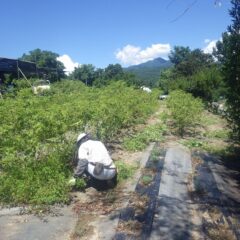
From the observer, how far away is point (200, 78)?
1155 inches

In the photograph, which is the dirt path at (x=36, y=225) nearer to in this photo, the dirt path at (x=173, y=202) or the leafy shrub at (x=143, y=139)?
the dirt path at (x=173, y=202)

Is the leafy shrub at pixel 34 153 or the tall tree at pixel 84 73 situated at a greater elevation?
the tall tree at pixel 84 73

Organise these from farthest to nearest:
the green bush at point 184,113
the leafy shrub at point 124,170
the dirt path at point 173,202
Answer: the green bush at point 184,113 < the leafy shrub at point 124,170 < the dirt path at point 173,202

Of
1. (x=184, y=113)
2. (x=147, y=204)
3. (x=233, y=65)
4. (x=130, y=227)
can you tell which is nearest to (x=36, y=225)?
(x=130, y=227)

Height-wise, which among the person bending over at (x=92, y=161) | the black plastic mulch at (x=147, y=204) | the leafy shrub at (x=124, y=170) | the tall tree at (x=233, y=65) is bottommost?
the black plastic mulch at (x=147, y=204)

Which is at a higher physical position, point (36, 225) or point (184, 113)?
point (184, 113)

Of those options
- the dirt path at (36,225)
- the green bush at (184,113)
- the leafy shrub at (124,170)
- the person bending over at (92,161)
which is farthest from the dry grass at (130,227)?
the green bush at (184,113)

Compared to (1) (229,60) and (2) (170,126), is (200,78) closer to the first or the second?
(2) (170,126)

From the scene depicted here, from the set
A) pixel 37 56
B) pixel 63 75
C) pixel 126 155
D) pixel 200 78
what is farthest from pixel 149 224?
pixel 37 56

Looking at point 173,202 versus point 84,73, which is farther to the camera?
point 84,73

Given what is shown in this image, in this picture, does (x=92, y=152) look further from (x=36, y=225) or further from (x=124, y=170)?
(x=36, y=225)

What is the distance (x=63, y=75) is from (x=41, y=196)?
217ft

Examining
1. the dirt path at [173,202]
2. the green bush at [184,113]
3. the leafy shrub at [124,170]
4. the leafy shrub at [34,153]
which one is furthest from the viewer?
the green bush at [184,113]

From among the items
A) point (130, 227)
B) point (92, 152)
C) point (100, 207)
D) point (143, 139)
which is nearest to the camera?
point (130, 227)
